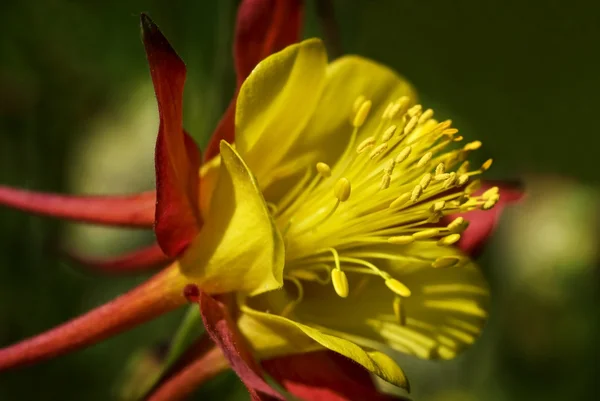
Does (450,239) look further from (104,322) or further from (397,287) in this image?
(104,322)

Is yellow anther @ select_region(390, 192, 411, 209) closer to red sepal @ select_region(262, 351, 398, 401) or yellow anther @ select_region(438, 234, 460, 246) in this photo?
yellow anther @ select_region(438, 234, 460, 246)

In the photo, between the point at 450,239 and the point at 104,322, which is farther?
the point at 450,239

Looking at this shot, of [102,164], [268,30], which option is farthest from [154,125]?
[268,30]

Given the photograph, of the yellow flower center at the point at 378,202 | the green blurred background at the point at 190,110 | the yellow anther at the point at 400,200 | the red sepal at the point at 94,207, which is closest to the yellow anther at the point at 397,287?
the yellow flower center at the point at 378,202

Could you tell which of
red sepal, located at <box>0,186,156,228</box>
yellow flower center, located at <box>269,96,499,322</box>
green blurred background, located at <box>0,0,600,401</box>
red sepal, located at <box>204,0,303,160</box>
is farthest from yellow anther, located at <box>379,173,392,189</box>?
green blurred background, located at <box>0,0,600,401</box>

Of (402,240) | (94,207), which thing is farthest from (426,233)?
(94,207)

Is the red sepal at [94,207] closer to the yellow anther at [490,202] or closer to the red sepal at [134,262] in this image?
the red sepal at [134,262]
